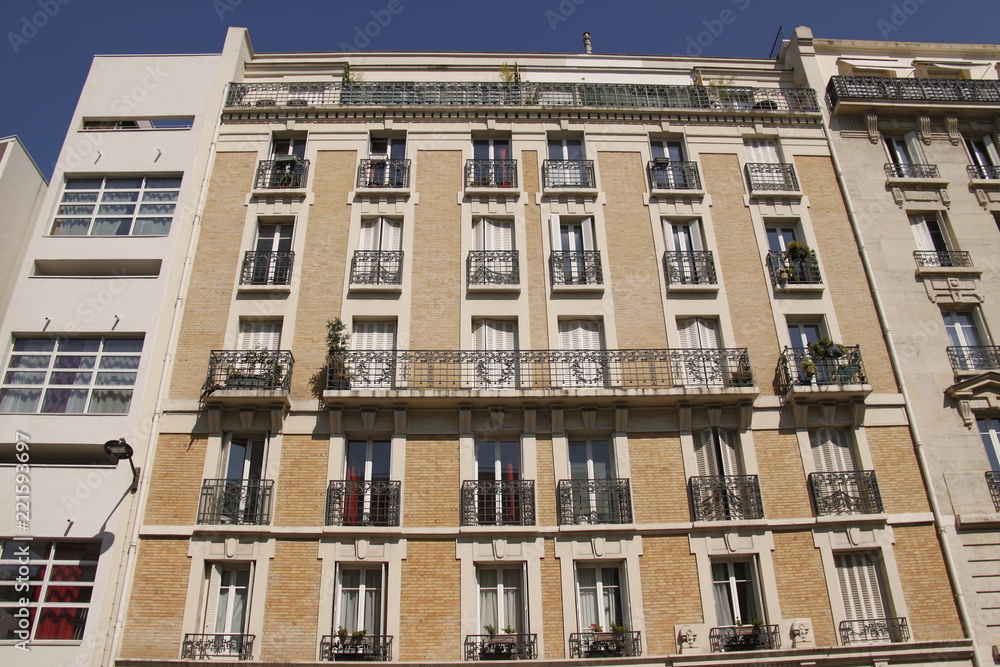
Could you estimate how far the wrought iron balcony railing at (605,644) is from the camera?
1348cm

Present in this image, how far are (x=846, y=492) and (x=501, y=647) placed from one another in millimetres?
7715

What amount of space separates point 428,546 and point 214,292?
7.84 metres

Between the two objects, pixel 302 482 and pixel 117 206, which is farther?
pixel 117 206

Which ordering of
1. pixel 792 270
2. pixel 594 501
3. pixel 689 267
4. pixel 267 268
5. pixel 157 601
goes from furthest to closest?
1. pixel 689 267
2. pixel 792 270
3. pixel 267 268
4. pixel 594 501
5. pixel 157 601

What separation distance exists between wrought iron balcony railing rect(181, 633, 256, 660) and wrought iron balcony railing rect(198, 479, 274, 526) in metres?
2.08

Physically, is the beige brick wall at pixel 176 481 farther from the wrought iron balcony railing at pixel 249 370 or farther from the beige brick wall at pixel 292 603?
the beige brick wall at pixel 292 603

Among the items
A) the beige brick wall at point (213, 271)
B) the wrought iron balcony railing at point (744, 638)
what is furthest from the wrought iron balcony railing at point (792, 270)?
the beige brick wall at point (213, 271)

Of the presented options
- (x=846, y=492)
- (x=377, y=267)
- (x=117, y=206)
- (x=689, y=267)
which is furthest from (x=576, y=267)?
(x=117, y=206)

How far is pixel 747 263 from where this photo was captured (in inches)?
703

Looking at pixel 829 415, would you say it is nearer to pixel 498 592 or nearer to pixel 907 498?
pixel 907 498

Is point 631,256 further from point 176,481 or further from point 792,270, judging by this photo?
point 176,481

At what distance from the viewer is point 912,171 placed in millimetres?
19641

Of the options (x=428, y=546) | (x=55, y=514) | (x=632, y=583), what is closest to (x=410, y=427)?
(x=428, y=546)

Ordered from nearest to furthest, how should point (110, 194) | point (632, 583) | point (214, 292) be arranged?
point (632, 583) < point (214, 292) < point (110, 194)
